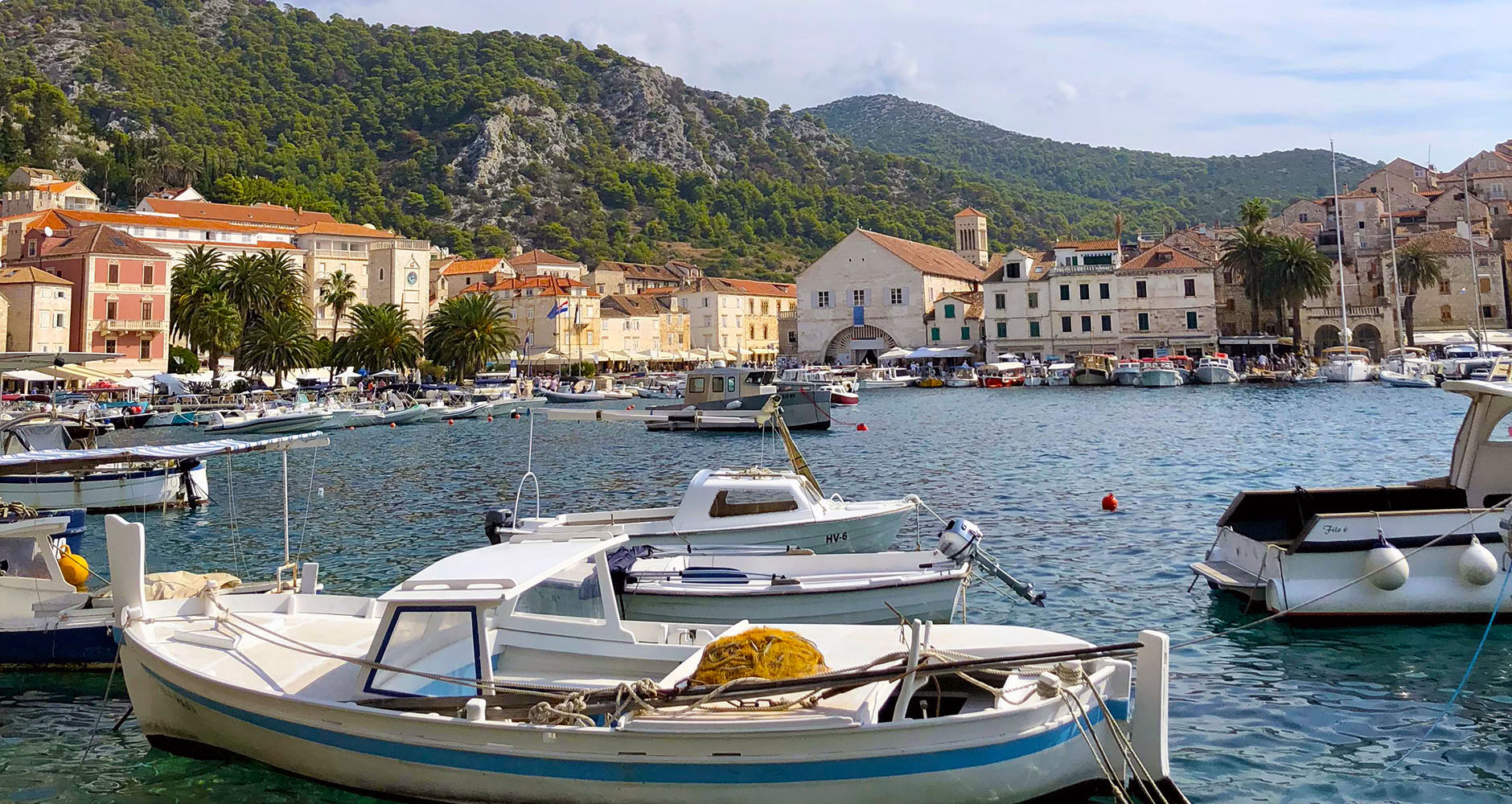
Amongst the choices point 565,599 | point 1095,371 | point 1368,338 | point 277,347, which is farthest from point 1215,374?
point 565,599

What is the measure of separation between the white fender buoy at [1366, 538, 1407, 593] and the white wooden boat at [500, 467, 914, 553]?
6.86 meters

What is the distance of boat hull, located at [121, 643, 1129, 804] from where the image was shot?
7.07m

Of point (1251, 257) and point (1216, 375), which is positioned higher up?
point (1251, 257)

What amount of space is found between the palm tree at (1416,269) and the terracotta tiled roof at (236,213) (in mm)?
95111

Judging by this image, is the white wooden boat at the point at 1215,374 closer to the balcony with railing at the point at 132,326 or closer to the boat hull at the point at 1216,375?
the boat hull at the point at 1216,375

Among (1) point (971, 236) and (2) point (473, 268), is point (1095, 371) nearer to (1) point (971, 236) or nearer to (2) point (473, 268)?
(1) point (971, 236)

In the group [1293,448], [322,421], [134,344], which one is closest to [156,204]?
[134,344]

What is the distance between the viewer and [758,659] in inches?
313

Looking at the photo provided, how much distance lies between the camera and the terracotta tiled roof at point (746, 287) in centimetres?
11569

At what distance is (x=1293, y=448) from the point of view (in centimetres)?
3222

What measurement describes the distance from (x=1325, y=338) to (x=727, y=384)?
58.2m

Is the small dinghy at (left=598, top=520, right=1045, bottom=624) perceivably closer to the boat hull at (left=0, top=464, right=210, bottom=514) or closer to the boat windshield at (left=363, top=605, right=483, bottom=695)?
the boat windshield at (left=363, top=605, right=483, bottom=695)

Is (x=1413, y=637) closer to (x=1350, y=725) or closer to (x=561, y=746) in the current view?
(x=1350, y=725)

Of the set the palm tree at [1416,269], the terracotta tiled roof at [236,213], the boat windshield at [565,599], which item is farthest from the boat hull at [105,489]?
the palm tree at [1416,269]
